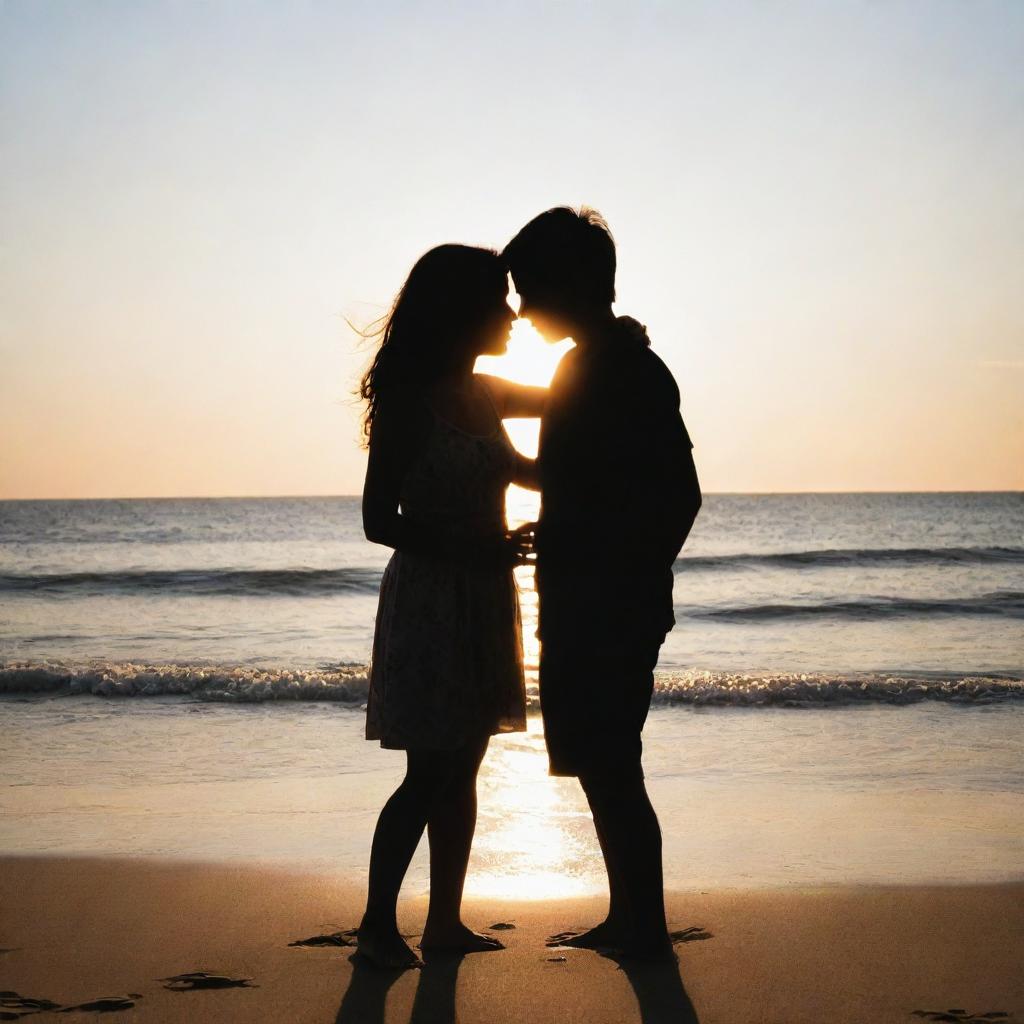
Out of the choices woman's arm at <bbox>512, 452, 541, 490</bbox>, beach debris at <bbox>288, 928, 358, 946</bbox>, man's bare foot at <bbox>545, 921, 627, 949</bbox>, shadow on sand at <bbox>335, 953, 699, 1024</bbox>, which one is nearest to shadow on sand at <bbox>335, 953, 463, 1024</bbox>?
shadow on sand at <bbox>335, 953, 699, 1024</bbox>

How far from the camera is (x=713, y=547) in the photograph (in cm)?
3547

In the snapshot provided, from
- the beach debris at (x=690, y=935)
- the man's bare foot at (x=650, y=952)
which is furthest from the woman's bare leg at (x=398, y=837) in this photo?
the beach debris at (x=690, y=935)

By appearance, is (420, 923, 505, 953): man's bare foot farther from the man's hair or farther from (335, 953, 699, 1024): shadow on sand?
the man's hair

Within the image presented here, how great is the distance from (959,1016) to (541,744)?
425cm

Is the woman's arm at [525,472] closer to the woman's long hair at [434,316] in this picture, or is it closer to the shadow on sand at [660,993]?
the woman's long hair at [434,316]

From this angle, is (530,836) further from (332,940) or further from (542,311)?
(542,311)

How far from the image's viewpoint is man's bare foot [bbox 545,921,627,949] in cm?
328

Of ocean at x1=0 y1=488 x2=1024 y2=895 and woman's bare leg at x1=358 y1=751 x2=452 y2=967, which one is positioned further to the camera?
ocean at x1=0 y1=488 x2=1024 y2=895

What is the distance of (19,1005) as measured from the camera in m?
2.89

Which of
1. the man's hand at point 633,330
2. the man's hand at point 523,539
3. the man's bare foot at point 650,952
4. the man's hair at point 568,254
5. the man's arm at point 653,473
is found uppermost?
the man's hair at point 568,254

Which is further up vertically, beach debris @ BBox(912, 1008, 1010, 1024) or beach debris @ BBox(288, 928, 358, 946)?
beach debris @ BBox(912, 1008, 1010, 1024)

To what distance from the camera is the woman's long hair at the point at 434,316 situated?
289 centimetres

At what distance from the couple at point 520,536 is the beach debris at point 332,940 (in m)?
0.36

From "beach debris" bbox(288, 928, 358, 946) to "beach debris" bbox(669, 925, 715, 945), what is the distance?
964mm
